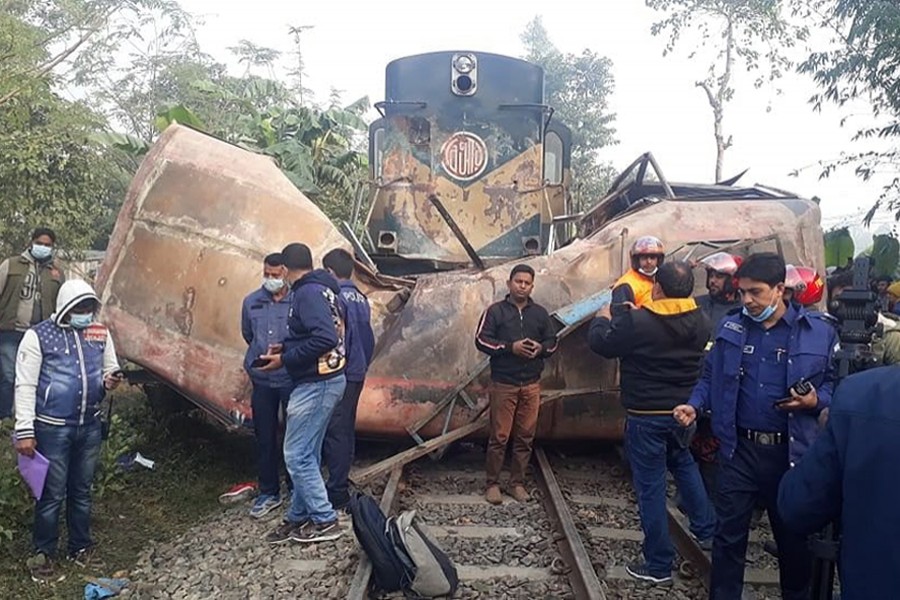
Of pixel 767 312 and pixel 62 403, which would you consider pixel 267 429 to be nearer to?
pixel 62 403

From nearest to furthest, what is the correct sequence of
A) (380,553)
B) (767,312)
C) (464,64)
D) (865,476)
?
(865,476), (767,312), (380,553), (464,64)

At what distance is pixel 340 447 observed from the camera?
5.46 meters

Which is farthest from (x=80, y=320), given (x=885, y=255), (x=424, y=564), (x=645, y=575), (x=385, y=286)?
(x=885, y=255)

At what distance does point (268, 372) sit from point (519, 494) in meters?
1.97

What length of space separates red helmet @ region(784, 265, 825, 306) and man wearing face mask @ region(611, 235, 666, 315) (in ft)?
2.48

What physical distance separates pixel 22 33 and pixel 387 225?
13.3ft

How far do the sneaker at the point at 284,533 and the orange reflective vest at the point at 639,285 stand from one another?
2476mm

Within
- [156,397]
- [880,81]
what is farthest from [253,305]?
[880,81]

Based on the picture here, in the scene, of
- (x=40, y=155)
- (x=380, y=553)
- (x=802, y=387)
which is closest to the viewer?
(x=802, y=387)

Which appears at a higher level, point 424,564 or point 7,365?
point 7,365

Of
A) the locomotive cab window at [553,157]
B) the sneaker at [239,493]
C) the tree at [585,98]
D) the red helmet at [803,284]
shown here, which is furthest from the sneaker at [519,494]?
A: the tree at [585,98]

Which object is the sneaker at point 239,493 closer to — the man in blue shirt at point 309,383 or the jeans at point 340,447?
the jeans at point 340,447

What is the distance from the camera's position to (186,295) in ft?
20.2

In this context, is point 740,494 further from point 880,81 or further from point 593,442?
point 880,81
